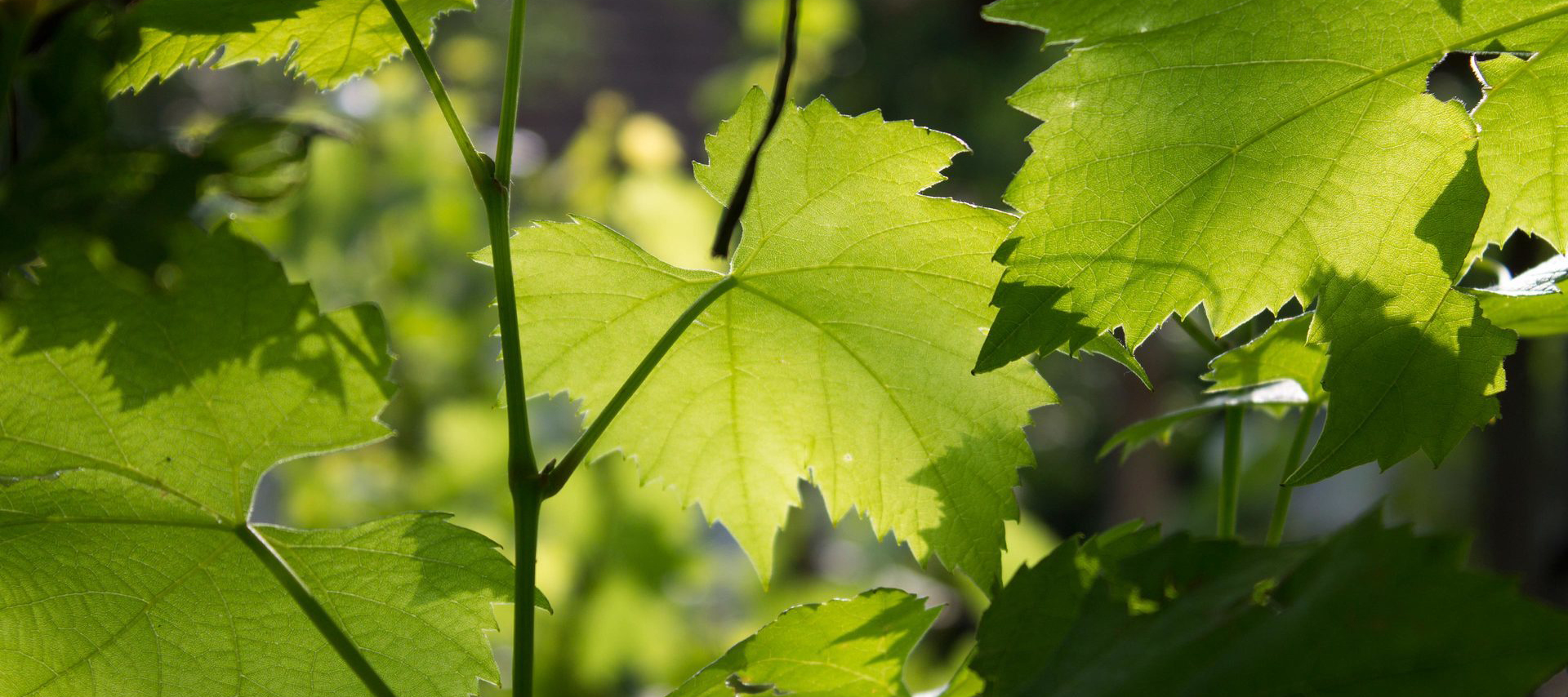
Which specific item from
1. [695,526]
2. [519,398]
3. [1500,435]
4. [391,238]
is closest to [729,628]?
[695,526]

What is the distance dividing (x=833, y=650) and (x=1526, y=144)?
33 centimetres

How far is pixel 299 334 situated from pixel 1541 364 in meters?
1.96

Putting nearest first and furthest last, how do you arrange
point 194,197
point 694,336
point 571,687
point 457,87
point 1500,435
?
point 194,197
point 694,336
point 571,687
point 1500,435
point 457,87

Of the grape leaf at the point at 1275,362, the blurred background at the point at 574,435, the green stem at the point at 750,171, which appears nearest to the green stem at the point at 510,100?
the green stem at the point at 750,171

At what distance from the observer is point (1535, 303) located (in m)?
0.45

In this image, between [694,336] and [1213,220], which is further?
[694,336]

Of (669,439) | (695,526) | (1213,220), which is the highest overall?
(1213,220)

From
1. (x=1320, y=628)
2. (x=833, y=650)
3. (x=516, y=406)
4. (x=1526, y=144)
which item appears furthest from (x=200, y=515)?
(x=1526, y=144)

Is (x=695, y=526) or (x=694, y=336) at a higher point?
(x=694, y=336)

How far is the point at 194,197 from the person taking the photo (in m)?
0.38

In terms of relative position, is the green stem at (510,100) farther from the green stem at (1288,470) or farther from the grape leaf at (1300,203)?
the green stem at (1288,470)

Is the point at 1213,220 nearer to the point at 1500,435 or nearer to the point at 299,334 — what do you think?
the point at 299,334

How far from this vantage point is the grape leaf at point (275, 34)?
0.49 metres

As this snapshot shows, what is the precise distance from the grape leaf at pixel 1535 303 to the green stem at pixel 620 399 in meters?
0.32
